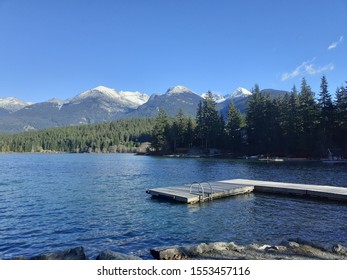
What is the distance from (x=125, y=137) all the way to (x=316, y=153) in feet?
457

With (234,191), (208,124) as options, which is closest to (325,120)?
(208,124)

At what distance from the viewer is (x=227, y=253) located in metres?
11.8

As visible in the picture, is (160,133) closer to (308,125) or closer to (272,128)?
(272,128)

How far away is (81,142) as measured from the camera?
19700 cm

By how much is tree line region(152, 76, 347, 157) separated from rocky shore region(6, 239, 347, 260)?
6572cm

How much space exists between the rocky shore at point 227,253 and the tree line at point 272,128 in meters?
65.7

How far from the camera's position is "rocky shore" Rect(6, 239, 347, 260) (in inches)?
437

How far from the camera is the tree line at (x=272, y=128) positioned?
2876 inches

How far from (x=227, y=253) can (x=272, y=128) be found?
7662 centimetres

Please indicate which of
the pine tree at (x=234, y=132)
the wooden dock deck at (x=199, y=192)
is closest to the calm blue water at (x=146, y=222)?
the wooden dock deck at (x=199, y=192)

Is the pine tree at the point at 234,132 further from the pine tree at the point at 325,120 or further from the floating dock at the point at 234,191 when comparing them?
the floating dock at the point at 234,191

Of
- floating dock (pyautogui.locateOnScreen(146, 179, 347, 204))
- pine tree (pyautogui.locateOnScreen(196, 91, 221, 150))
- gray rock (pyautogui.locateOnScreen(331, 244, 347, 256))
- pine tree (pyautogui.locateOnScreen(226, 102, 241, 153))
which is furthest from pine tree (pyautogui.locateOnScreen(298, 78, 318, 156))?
gray rock (pyautogui.locateOnScreen(331, 244, 347, 256))

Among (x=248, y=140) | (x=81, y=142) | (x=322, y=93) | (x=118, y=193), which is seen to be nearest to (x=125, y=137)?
(x=81, y=142)
